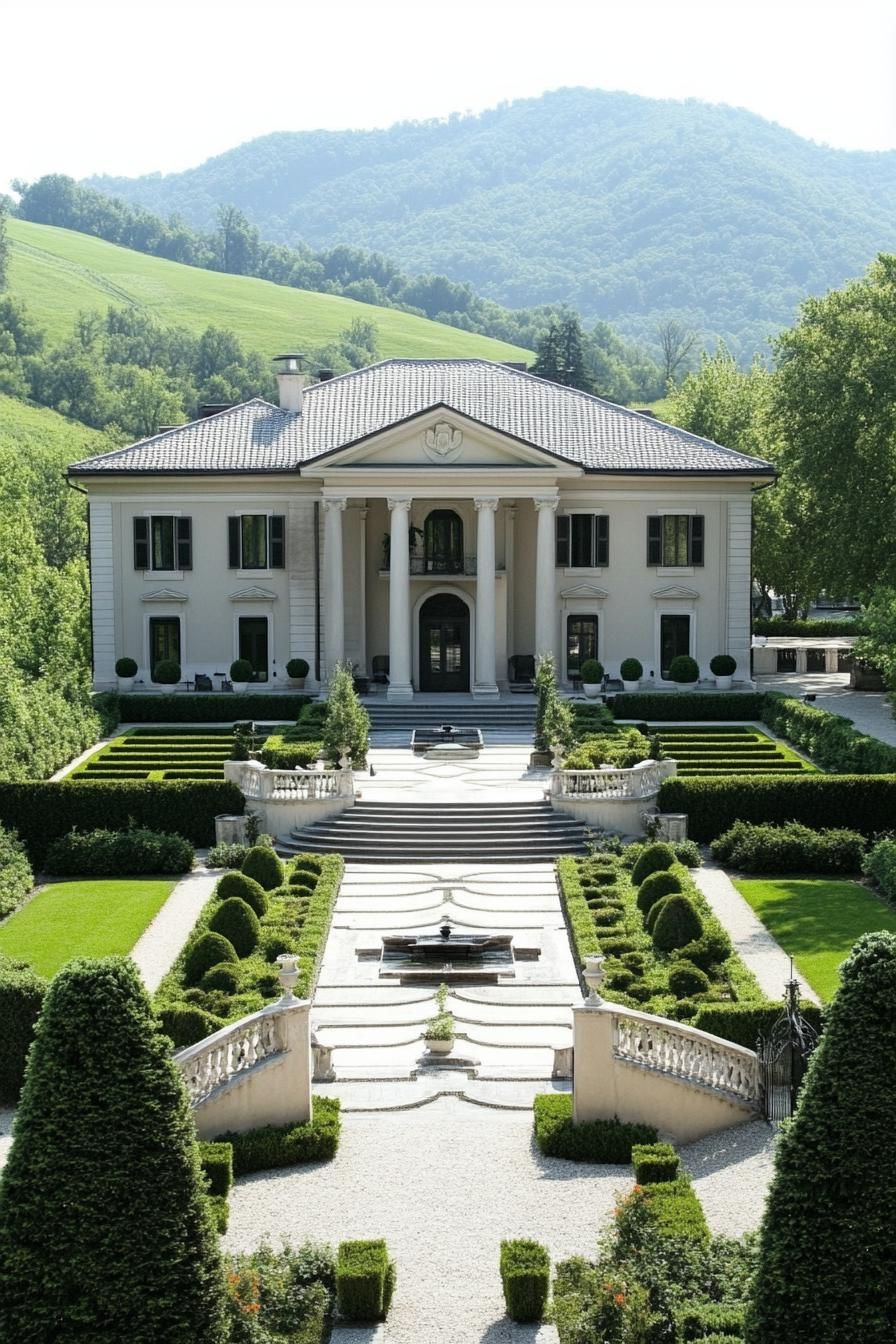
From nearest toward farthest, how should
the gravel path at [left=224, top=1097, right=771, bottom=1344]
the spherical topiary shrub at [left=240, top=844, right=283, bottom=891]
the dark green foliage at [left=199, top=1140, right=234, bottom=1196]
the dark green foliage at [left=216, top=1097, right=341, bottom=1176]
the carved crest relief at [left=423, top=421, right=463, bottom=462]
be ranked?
the gravel path at [left=224, top=1097, right=771, bottom=1344] < the dark green foliage at [left=199, top=1140, right=234, bottom=1196] < the dark green foliage at [left=216, top=1097, right=341, bottom=1176] < the spherical topiary shrub at [left=240, top=844, right=283, bottom=891] < the carved crest relief at [left=423, top=421, right=463, bottom=462]

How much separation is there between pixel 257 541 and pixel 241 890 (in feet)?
93.0

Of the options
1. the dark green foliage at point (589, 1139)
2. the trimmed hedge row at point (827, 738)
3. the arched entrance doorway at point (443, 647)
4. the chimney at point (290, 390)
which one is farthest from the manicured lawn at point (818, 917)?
the chimney at point (290, 390)

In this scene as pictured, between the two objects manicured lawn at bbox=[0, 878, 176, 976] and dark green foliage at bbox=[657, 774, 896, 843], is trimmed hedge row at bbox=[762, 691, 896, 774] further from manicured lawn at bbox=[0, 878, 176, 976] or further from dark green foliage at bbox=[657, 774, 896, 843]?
manicured lawn at bbox=[0, 878, 176, 976]

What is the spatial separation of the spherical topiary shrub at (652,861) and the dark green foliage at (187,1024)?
12593 mm

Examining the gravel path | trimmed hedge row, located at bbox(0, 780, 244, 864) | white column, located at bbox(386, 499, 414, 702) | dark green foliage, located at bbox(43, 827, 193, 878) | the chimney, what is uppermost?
the chimney

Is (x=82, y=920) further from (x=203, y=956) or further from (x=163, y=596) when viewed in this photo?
(x=163, y=596)

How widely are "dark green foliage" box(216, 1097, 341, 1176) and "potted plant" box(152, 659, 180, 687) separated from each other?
36746 mm

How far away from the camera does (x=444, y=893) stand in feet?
118

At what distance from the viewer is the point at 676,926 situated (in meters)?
30.0

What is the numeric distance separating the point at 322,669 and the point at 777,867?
24.8 m

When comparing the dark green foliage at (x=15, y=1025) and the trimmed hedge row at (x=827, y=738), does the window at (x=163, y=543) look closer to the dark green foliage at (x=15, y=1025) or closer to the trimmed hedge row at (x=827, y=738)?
the trimmed hedge row at (x=827, y=738)

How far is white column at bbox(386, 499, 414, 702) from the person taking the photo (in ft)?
189

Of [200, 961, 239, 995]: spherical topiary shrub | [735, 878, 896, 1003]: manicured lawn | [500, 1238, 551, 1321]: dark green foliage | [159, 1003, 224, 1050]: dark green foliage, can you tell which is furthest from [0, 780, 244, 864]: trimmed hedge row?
[500, 1238, 551, 1321]: dark green foliage

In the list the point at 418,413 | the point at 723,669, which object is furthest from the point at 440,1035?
the point at 723,669
